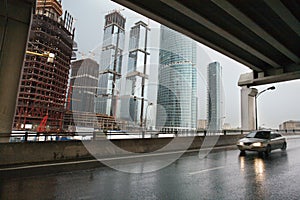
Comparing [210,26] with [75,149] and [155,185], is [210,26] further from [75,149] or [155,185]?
[75,149]

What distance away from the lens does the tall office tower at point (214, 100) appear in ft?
54.2

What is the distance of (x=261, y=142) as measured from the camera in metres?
11.1

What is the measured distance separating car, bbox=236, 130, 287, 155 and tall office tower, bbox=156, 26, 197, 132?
189 inches

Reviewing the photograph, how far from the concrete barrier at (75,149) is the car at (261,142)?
3890 mm

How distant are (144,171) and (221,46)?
39.6ft

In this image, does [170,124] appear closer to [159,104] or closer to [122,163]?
[159,104]

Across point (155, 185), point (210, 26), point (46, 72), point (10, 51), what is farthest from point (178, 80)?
point (46, 72)

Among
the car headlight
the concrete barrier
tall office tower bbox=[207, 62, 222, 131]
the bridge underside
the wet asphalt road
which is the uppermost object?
the bridge underside

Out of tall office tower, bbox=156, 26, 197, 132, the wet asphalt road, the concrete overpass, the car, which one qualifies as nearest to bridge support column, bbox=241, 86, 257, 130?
the concrete overpass

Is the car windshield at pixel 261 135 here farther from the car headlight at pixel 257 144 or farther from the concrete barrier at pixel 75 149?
the concrete barrier at pixel 75 149

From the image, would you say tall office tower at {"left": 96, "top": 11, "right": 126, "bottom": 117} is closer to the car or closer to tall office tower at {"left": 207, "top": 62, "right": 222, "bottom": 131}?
tall office tower at {"left": 207, "top": 62, "right": 222, "bottom": 131}

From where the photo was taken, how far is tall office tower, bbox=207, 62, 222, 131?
16531 mm

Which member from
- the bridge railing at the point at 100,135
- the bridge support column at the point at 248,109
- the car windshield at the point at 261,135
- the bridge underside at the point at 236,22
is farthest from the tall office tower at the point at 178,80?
the bridge support column at the point at 248,109

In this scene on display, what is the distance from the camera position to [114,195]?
4273 mm
